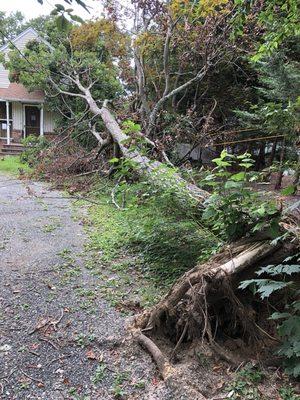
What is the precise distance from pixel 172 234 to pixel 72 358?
2.47 metres

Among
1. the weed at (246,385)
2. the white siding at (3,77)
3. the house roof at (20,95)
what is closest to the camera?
the weed at (246,385)

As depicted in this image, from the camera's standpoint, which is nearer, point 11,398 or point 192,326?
point 11,398

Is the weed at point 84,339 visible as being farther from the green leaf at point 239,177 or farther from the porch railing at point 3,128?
the porch railing at point 3,128

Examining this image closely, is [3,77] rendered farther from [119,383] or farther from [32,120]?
[119,383]

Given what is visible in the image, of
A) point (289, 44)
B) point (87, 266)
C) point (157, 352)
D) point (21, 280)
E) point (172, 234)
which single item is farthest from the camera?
point (289, 44)

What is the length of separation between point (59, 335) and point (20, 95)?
2099 centimetres

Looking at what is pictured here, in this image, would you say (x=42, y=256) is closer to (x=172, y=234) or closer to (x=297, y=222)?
(x=172, y=234)

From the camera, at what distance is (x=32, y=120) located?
898 inches

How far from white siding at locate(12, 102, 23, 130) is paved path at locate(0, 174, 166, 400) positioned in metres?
18.5

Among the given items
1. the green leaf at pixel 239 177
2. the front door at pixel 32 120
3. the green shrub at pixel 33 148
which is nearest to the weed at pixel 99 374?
the green leaf at pixel 239 177

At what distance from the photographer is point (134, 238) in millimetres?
5613

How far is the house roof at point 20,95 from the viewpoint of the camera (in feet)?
70.4

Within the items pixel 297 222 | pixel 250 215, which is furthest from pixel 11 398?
pixel 297 222

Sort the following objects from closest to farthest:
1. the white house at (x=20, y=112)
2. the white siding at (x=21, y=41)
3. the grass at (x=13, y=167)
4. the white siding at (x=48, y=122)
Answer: the grass at (x=13, y=167) < the white house at (x=20, y=112) < the white siding at (x=21, y=41) < the white siding at (x=48, y=122)
